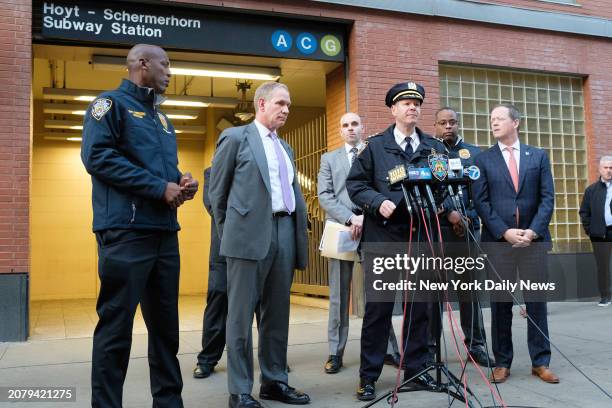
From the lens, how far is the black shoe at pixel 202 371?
16.2 ft

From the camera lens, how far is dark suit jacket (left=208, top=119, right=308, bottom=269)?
3.95 meters

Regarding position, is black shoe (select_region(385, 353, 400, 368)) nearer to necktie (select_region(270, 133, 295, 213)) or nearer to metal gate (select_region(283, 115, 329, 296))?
necktie (select_region(270, 133, 295, 213))

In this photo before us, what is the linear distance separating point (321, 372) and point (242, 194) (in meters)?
1.90

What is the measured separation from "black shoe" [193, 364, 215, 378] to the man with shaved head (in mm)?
1450

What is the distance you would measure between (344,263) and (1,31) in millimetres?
4764

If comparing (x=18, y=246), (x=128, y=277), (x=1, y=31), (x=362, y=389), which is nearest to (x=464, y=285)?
(x=362, y=389)

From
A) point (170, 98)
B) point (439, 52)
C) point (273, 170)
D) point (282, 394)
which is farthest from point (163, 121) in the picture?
point (170, 98)

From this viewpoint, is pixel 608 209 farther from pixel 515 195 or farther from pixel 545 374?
pixel 545 374

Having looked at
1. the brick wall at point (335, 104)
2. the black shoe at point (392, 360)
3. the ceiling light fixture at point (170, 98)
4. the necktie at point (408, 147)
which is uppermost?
the ceiling light fixture at point (170, 98)

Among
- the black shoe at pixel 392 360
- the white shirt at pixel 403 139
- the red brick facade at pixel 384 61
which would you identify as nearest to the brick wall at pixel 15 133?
the red brick facade at pixel 384 61

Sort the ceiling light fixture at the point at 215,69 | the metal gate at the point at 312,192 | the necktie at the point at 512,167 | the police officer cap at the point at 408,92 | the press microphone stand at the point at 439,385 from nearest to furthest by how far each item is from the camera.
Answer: the press microphone stand at the point at 439,385, the police officer cap at the point at 408,92, the necktie at the point at 512,167, the ceiling light fixture at the point at 215,69, the metal gate at the point at 312,192

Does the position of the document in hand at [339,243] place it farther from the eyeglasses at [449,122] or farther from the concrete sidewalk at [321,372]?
the eyeglasses at [449,122]

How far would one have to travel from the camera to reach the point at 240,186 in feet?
13.3

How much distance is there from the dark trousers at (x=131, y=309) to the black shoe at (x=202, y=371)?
1443 millimetres
